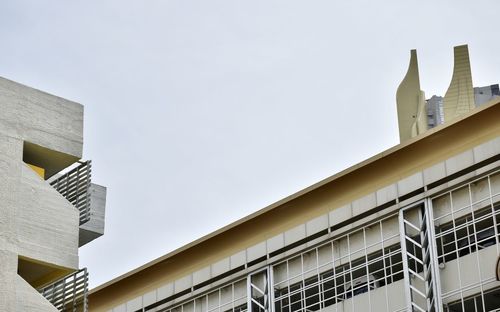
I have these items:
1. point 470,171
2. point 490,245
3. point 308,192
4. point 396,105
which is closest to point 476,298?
point 490,245

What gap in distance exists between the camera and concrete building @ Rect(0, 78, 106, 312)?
3278 cm

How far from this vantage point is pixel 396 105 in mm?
52344

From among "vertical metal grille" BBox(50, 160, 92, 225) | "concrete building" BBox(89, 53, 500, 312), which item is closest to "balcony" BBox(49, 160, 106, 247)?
"vertical metal grille" BBox(50, 160, 92, 225)

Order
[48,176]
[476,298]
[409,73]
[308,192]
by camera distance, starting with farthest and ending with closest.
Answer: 1. [409,73]
2. [308,192]
3. [476,298]
4. [48,176]

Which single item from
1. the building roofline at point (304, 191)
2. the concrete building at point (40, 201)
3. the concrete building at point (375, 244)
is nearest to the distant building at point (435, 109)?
the concrete building at point (375, 244)

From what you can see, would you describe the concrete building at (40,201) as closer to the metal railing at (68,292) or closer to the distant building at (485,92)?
the metal railing at (68,292)

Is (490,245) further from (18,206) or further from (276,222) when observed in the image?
(18,206)

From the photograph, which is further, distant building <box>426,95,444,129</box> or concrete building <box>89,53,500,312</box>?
distant building <box>426,95,444,129</box>

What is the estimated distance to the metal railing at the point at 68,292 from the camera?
35062 millimetres

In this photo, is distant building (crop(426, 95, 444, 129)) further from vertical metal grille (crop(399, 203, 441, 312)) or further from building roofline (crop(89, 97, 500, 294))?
vertical metal grille (crop(399, 203, 441, 312))

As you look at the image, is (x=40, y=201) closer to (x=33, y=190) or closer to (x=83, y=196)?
(x=33, y=190)

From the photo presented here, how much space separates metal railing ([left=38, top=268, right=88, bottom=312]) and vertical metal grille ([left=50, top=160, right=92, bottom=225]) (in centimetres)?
180

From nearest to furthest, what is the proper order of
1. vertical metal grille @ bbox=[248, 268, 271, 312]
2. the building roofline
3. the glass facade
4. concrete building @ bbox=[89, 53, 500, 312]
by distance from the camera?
the glass facade → concrete building @ bbox=[89, 53, 500, 312] → the building roofline → vertical metal grille @ bbox=[248, 268, 271, 312]

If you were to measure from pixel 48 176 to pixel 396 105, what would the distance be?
20.1 metres
